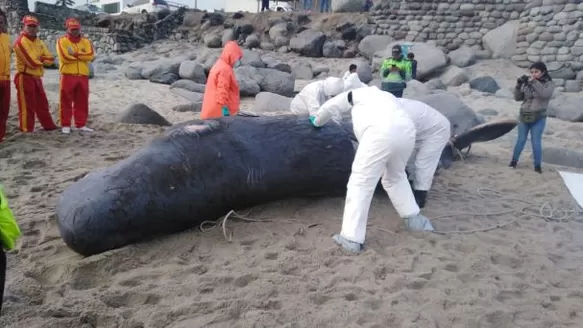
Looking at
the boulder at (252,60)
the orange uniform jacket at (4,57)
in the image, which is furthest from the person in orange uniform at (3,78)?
the boulder at (252,60)

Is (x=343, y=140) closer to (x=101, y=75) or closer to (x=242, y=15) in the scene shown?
(x=101, y=75)

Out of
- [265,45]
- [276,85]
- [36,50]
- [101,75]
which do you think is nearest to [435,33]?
[265,45]

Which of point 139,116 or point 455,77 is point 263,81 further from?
point 455,77

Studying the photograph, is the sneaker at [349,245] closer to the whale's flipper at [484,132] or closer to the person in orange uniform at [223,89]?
the person in orange uniform at [223,89]

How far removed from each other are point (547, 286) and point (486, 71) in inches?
437

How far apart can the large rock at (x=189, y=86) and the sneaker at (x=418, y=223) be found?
7868 mm

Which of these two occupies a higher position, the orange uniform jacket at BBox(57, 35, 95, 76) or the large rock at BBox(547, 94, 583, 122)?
the orange uniform jacket at BBox(57, 35, 95, 76)

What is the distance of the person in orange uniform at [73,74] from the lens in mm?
6418

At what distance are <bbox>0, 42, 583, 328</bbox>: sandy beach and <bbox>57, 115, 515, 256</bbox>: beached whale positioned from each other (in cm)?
15

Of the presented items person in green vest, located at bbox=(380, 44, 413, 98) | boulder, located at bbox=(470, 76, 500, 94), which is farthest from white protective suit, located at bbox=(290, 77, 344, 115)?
boulder, located at bbox=(470, 76, 500, 94)

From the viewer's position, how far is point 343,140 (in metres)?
4.47

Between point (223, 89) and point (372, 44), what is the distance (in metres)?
11.6

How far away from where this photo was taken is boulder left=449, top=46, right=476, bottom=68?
13867mm

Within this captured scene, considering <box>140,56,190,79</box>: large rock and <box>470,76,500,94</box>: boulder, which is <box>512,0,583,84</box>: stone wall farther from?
<box>140,56,190,79</box>: large rock
